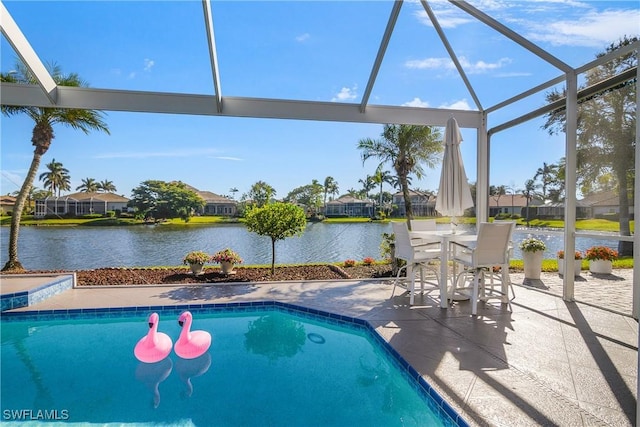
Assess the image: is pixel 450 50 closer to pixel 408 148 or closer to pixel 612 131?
pixel 612 131

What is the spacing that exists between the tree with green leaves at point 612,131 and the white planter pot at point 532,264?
1623 millimetres

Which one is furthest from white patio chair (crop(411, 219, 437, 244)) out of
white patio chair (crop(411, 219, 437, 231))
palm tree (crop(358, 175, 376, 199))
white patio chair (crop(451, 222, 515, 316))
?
palm tree (crop(358, 175, 376, 199))

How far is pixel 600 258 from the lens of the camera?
5496 millimetres

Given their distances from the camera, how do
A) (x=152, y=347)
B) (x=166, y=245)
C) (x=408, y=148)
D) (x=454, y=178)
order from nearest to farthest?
(x=152, y=347), (x=454, y=178), (x=408, y=148), (x=166, y=245)

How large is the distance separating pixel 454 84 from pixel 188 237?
8772 millimetres

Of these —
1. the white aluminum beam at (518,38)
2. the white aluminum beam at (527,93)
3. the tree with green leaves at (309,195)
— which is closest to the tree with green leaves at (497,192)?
the white aluminum beam at (527,93)

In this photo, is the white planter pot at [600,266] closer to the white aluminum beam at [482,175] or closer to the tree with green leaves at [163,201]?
the white aluminum beam at [482,175]

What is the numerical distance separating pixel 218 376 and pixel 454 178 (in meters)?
4.19

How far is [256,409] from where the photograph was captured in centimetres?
273

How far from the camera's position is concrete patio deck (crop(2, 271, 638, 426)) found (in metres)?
2.36

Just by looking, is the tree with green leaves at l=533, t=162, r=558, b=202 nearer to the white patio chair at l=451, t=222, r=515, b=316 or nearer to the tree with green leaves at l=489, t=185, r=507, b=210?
the tree with green leaves at l=489, t=185, r=507, b=210

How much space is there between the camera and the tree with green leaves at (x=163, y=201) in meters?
12.0

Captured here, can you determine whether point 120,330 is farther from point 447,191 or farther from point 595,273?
point 595,273

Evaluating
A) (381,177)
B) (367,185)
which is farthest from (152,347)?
(367,185)
